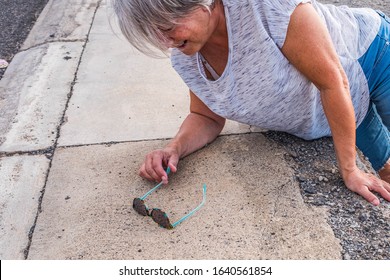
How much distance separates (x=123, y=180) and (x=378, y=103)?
118 cm

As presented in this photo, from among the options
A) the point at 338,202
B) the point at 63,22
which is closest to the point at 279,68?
the point at 338,202

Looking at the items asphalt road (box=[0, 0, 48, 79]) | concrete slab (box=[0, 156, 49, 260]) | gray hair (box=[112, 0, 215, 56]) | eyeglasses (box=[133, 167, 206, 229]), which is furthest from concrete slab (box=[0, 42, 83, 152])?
gray hair (box=[112, 0, 215, 56])

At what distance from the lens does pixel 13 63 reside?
383cm

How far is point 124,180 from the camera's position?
232 centimetres

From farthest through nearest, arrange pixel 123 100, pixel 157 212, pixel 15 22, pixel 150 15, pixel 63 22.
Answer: pixel 15 22 → pixel 63 22 → pixel 123 100 → pixel 157 212 → pixel 150 15

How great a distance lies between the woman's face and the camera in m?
1.72

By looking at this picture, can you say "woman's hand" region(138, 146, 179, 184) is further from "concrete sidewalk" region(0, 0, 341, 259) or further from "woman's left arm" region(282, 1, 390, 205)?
"woman's left arm" region(282, 1, 390, 205)

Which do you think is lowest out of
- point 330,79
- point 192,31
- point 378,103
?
point 378,103

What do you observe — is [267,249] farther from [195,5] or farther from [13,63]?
[13,63]

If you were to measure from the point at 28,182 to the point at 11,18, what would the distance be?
2.98 meters

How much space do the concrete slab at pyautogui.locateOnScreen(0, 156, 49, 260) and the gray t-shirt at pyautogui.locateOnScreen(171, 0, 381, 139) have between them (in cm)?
85

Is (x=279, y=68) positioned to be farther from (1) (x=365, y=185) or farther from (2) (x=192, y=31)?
(1) (x=365, y=185)

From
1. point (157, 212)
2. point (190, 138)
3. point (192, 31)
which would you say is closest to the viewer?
point (192, 31)

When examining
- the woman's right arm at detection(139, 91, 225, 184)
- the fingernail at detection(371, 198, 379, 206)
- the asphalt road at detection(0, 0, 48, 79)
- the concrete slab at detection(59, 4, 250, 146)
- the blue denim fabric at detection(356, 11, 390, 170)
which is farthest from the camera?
the asphalt road at detection(0, 0, 48, 79)
